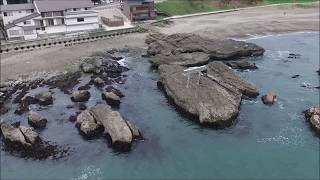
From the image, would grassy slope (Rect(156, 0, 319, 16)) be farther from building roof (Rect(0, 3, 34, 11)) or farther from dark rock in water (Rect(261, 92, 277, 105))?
dark rock in water (Rect(261, 92, 277, 105))

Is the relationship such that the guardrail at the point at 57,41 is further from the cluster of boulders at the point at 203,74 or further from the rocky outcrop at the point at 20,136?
the rocky outcrop at the point at 20,136

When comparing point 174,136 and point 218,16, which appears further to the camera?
point 218,16

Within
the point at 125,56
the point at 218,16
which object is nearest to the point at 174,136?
the point at 125,56

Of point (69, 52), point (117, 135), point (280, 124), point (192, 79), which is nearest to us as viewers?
point (117, 135)

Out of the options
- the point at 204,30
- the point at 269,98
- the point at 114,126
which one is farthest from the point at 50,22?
the point at 269,98

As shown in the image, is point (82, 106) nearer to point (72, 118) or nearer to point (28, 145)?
point (72, 118)

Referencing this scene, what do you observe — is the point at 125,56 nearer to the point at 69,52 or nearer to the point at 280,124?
the point at 69,52
